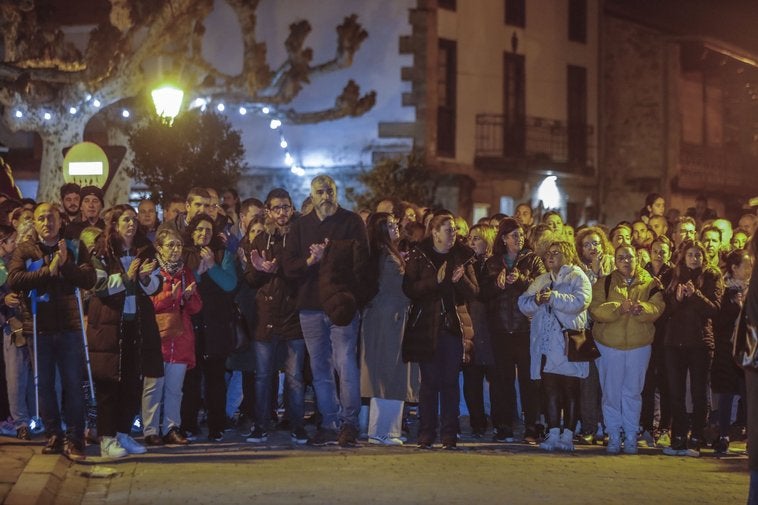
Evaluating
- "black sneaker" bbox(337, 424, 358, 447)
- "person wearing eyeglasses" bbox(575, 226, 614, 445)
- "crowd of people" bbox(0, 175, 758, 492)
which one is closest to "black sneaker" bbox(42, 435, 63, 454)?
"crowd of people" bbox(0, 175, 758, 492)

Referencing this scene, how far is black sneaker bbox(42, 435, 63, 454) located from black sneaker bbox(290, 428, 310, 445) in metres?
2.18

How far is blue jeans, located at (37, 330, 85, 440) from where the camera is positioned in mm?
10969

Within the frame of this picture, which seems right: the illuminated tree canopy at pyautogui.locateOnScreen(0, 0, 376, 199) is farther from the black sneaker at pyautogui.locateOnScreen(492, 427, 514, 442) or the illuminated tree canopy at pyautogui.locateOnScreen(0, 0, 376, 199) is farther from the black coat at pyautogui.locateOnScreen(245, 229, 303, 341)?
the black sneaker at pyautogui.locateOnScreen(492, 427, 514, 442)

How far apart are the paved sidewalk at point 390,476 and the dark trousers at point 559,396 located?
326 millimetres

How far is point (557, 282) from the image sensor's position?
12.1m

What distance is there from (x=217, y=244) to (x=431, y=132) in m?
17.2

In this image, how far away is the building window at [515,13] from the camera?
32.3 meters

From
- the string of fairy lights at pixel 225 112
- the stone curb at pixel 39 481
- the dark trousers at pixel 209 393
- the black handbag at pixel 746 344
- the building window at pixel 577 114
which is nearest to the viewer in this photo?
the black handbag at pixel 746 344

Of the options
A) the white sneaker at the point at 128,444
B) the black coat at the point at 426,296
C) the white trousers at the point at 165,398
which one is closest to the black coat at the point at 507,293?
the black coat at the point at 426,296

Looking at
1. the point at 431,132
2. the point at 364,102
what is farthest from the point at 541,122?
the point at 364,102

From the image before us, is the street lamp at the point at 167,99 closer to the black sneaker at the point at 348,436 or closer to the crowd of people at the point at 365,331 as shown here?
the crowd of people at the point at 365,331

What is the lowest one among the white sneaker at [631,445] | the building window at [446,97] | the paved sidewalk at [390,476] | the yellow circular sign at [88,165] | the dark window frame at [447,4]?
the paved sidewalk at [390,476]

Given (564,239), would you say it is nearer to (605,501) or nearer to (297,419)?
(297,419)

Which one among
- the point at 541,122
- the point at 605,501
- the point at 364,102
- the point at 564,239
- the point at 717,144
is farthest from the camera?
the point at 717,144
